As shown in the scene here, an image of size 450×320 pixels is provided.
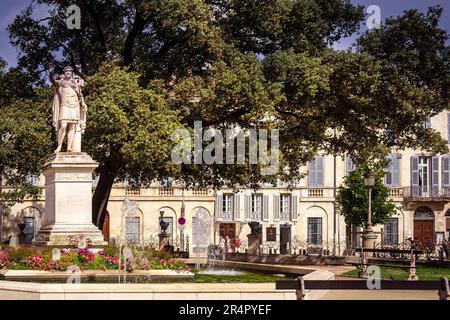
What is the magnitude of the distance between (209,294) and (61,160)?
34.6 feet

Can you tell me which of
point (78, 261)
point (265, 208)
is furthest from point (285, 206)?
point (78, 261)

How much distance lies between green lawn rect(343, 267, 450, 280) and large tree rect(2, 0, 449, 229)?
5231mm

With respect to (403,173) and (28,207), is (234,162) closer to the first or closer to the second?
(28,207)

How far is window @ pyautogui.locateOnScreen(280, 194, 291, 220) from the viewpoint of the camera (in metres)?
67.2

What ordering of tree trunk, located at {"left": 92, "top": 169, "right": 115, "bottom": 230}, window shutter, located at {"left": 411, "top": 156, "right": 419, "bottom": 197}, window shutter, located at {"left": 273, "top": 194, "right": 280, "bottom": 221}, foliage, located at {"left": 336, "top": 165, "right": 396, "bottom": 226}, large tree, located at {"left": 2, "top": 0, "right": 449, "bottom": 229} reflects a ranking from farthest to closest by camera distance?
window shutter, located at {"left": 411, "top": 156, "right": 419, "bottom": 197} < window shutter, located at {"left": 273, "top": 194, "right": 280, "bottom": 221} < foliage, located at {"left": 336, "top": 165, "right": 396, "bottom": 226} < tree trunk, located at {"left": 92, "top": 169, "right": 115, "bottom": 230} < large tree, located at {"left": 2, "top": 0, "right": 449, "bottom": 229}

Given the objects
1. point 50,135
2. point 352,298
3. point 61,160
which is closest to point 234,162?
point 50,135

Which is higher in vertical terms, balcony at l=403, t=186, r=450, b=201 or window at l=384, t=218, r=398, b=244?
balcony at l=403, t=186, r=450, b=201

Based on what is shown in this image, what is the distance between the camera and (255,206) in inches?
2650

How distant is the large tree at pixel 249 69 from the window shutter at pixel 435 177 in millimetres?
32607

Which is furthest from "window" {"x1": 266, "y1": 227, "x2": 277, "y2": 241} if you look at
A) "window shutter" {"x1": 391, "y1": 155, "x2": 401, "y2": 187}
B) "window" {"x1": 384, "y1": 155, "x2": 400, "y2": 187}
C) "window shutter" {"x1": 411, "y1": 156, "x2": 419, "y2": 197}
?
"window shutter" {"x1": 411, "y1": 156, "x2": 419, "y2": 197}

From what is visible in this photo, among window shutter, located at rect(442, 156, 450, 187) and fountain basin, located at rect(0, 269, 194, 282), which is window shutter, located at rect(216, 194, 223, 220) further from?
fountain basin, located at rect(0, 269, 194, 282)

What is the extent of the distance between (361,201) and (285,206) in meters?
8.54

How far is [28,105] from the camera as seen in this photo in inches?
1289

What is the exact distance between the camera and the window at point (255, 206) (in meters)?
67.1
